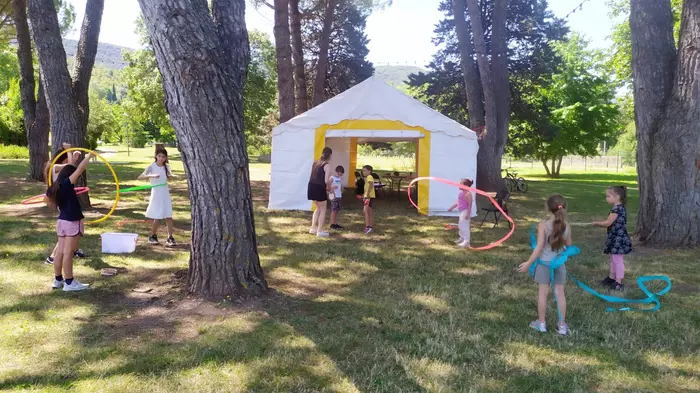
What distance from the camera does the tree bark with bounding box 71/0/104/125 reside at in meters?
10.9

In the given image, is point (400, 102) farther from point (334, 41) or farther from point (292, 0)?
point (334, 41)

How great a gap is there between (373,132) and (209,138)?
24.5 feet

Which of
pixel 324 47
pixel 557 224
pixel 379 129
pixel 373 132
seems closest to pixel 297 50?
pixel 324 47

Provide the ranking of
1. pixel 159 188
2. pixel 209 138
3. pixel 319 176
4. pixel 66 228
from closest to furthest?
pixel 209 138, pixel 66 228, pixel 159 188, pixel 319 176

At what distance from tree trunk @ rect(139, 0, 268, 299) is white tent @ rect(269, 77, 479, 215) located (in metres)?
6.77

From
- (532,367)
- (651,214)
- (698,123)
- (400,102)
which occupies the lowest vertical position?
(532,367)

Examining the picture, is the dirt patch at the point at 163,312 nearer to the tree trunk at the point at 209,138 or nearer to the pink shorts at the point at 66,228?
the tree trunk at the point at 209,138

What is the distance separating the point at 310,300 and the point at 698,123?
21.6 feet

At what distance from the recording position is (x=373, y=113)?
39.5ft

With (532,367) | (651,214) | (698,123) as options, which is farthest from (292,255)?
(698,123)

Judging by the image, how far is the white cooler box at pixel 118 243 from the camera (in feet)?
23.3

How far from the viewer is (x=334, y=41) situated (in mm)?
30531

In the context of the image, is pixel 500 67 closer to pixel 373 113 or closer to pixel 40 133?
pixel 373 113

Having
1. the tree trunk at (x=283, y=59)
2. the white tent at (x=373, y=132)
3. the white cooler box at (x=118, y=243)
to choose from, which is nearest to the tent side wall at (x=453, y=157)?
the white tent at (x=373, y=132)
